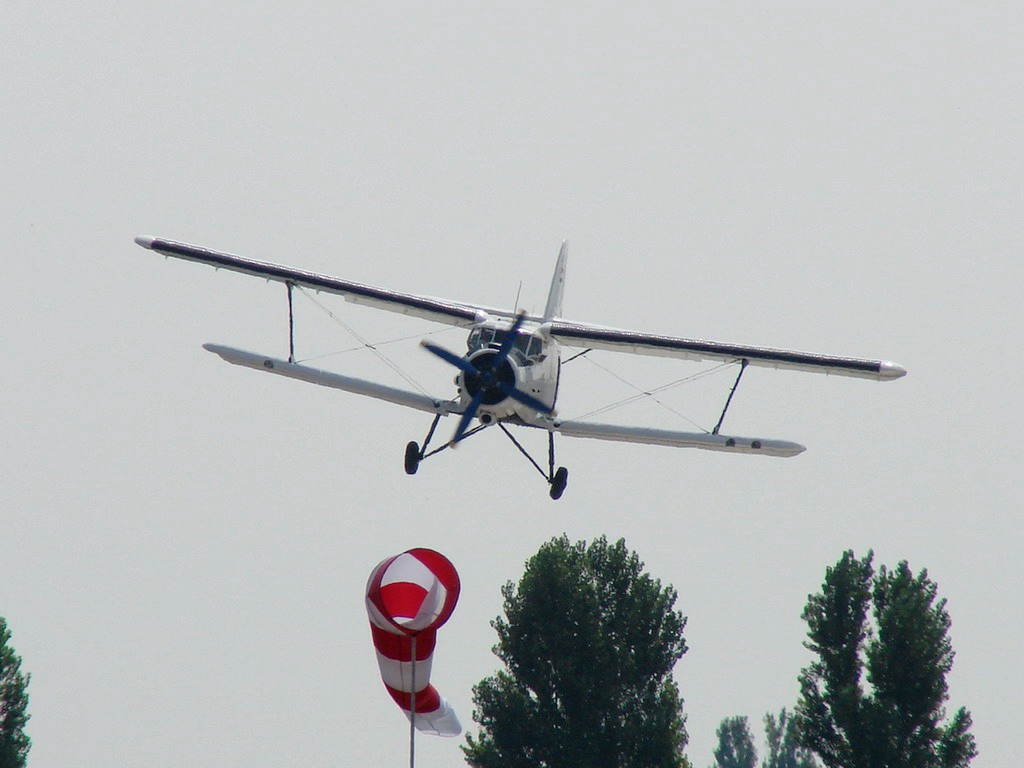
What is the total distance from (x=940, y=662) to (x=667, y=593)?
806 cm

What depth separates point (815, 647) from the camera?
174 ft

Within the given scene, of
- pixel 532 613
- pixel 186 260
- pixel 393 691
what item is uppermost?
pixel 186 260

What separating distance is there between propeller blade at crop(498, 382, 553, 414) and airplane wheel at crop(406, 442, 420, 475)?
3355mm

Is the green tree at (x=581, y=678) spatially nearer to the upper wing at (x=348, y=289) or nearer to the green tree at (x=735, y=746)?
the upper wing at (x=348, y=289)

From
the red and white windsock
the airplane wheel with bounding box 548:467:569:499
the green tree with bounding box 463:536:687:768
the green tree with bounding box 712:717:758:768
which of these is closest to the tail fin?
the green tree with bounding box 463:536:687:768

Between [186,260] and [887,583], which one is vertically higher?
[186,260]

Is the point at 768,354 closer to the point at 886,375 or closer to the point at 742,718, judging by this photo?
the point at 886,375

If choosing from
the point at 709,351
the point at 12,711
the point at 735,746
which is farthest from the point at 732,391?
the point at 735,746

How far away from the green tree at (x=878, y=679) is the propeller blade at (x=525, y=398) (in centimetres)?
1267

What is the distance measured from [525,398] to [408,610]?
1438 cm

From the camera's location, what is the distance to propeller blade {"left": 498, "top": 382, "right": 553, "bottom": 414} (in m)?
43.3

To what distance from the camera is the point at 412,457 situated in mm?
45969

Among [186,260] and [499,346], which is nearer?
[499,346]

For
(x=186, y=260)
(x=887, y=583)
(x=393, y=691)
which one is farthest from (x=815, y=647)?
(x=393, y=691)
